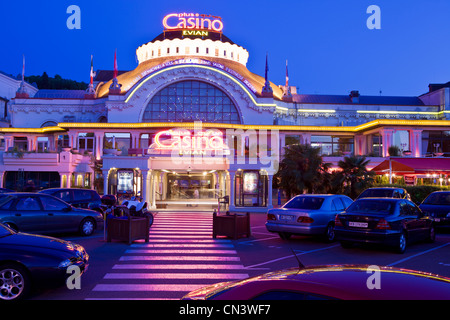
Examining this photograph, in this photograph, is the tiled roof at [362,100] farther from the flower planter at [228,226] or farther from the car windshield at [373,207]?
the car windshield at [373,207]

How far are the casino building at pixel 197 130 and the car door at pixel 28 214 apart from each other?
51.6 ft

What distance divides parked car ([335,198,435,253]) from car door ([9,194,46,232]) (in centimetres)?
937

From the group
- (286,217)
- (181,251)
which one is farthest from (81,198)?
(286,217)

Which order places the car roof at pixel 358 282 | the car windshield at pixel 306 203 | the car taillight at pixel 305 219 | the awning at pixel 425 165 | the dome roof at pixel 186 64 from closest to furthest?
1. the car roof at pixel 358 282
2. the car taillight at pixel 305 219
3. the car windshield at pixel 306 203
4. the awning at pixel 425 165
5. the dome roof at pixel 186 64

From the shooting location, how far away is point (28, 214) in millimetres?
14148

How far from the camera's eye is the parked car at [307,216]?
1429 cm

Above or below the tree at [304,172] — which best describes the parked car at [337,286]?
below

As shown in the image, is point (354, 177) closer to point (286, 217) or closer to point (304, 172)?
point (304, 172)

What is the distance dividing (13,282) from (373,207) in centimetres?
1008

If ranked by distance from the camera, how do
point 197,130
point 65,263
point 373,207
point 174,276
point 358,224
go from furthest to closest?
1. point 197,130
2. point 373,207
3. point 358,224
4. point 174,276
5. point 65,263

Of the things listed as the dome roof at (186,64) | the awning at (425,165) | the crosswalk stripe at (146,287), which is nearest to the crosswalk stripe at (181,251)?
the crosswalk stripe at (146,287)

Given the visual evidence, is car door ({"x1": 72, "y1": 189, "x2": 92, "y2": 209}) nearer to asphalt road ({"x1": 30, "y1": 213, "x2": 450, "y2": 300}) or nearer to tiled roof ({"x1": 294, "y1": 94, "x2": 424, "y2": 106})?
asphalt road ({"x1": 30, "y1": 213, "x2": 450, "y2": 300})

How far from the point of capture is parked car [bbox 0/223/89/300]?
24.6ft

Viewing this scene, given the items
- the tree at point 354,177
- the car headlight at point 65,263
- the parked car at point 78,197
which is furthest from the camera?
the tree at point 354,177
